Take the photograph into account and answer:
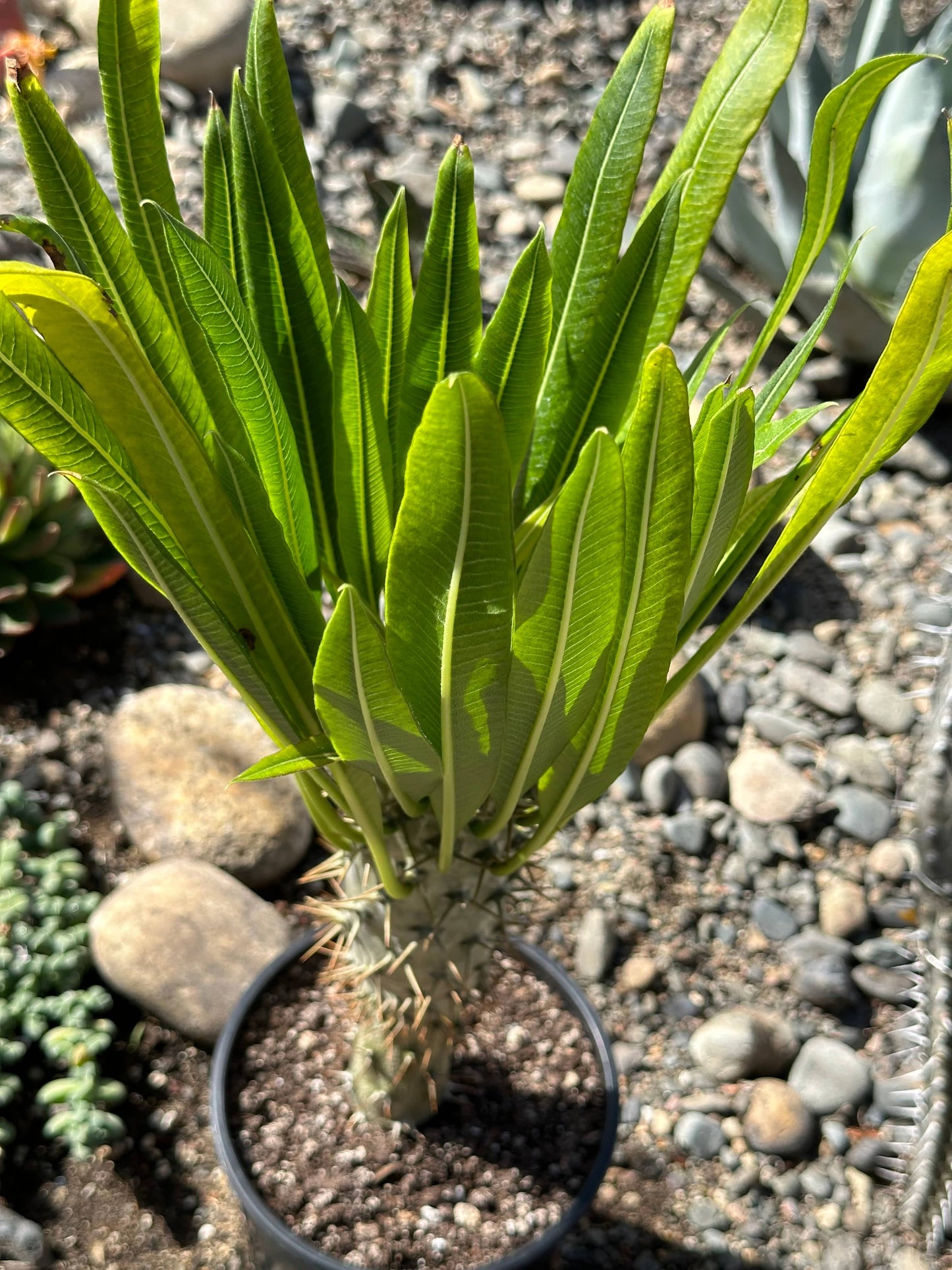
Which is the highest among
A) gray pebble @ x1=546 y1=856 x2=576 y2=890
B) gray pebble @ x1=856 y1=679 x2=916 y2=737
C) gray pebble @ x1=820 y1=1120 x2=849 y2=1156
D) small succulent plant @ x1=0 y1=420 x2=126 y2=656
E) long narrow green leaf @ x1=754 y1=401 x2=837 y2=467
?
long narrow green leaf @ x1=754 y1=401 x2=837 y2=467

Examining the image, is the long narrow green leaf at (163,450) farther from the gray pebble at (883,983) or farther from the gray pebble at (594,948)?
the gray pebble at (883,983)

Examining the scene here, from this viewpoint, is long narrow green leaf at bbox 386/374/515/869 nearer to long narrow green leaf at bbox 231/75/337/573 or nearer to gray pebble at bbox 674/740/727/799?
long narrow green leaf at bbox 231/75/337/573

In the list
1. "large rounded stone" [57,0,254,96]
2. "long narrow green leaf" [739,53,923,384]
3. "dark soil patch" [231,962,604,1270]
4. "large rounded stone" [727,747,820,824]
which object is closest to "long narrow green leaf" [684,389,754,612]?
"long narrow green leaf" [739,53,923,384]

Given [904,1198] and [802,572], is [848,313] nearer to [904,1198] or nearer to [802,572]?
[802,572]

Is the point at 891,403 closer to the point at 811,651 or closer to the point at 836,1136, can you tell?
the point at 836,1136

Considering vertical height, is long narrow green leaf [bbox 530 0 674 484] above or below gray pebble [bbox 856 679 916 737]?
above

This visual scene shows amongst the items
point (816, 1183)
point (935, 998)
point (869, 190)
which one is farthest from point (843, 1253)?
point (869, 190)

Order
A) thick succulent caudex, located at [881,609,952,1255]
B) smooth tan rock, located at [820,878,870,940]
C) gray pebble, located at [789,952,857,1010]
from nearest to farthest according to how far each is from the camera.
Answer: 1. thick succulent caudex, located at [881,609,952,1255]
2. gray pebble, located at [789,952,857,1010]
3. smooth tan rock, located at [820,878,870,940]
